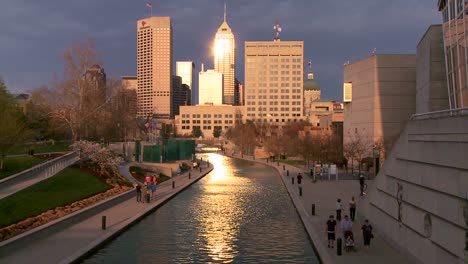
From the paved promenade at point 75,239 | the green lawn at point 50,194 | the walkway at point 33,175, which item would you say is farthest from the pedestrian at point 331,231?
the walkway at point 33,175

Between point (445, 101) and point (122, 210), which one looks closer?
point (122, 210)

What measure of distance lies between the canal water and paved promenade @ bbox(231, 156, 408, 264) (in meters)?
0.58

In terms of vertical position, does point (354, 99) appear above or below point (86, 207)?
above

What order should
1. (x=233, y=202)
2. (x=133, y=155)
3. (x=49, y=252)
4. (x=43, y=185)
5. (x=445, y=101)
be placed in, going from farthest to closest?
1. (x=133, y=155)
2. (x=445, y=101)
3. (x=233, y=202)
4. (x=43, y=185)
5. (x=49, y=252)

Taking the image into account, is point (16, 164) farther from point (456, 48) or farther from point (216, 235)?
point (456, 48)

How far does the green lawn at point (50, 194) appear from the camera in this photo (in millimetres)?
24766

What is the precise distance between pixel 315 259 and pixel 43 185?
20.6 metres

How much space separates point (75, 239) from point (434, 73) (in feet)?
114

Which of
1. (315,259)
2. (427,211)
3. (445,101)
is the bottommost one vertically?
(315,259)

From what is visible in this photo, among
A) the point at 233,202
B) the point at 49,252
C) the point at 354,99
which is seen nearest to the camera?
the point at 49,252

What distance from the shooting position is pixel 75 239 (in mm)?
21812

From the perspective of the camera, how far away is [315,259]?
19719 millimetres

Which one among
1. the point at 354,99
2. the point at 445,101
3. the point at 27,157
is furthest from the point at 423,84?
the point at 27,157

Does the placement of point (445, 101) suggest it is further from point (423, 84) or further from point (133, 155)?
point (133, 155)
